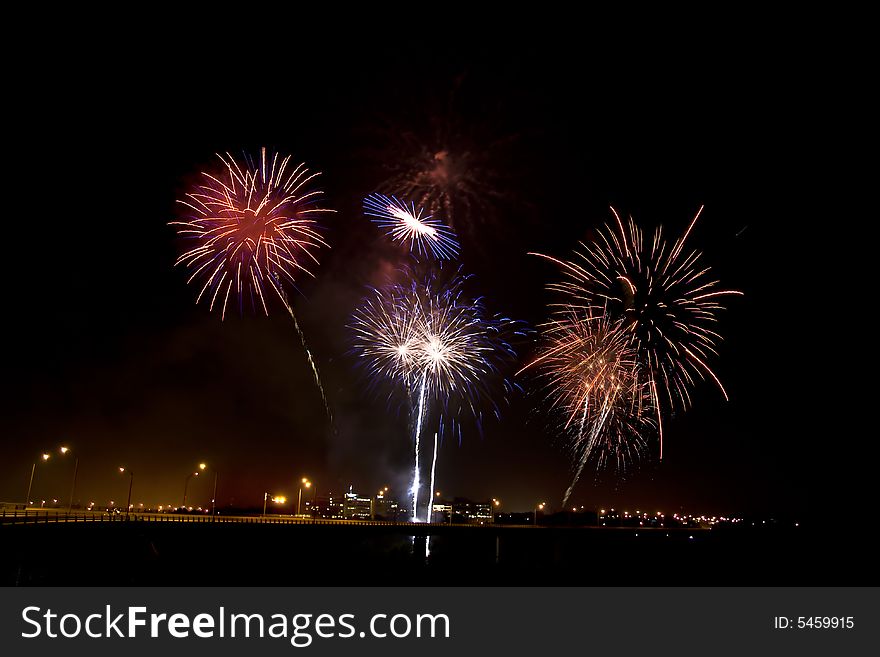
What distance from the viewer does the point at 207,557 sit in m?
54.2

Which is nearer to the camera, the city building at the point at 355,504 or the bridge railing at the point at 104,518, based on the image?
the bridge railing at the point at 104,518

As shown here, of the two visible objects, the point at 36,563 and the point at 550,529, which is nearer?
the point at 36,563

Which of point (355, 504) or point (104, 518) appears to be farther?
point (355, 504)

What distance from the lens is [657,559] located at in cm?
10369

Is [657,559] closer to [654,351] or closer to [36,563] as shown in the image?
[654,351]

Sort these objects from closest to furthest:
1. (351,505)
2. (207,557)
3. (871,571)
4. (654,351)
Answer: (654,351)
(207,557)
(871,571)
(351,505)

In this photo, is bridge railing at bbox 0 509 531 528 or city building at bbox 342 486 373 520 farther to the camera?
city building at bbox 342 486 373 520

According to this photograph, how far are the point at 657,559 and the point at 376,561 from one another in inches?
1966
